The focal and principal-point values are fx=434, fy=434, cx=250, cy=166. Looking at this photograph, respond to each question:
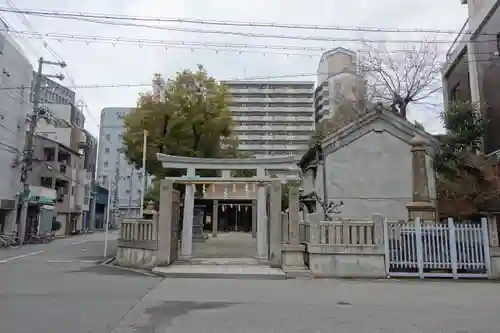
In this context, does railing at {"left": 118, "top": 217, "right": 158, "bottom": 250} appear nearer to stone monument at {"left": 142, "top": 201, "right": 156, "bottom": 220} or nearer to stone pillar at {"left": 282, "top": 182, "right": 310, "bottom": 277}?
stone monument at {"left": 142, "top": 201, "right": 156, "bottom": 220}

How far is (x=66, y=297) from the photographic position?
8.83m

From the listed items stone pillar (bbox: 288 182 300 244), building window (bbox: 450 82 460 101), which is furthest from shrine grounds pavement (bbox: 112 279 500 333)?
building window (bbox: 450 82 460 101)

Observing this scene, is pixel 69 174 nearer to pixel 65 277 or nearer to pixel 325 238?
pixel 65 277

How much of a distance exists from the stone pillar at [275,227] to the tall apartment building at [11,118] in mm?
20116

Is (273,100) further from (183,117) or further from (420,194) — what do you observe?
(420,194)

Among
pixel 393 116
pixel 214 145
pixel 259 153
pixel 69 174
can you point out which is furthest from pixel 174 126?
pixel 259 153

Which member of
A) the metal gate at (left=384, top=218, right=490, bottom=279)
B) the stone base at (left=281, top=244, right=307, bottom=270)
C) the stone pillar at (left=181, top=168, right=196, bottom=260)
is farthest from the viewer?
the stone pillar at (left=181, top=168, right=196, bottom=260)

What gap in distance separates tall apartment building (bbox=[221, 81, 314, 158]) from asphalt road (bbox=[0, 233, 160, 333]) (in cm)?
5954

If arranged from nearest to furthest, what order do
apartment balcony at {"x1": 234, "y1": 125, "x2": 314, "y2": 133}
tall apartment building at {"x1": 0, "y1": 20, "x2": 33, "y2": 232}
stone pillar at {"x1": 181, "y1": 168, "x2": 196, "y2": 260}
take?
stone pillar at {"x1": 181, "y1": 168, "x2": 196, "y2": 260} < tall apartment building at {"x1": 0, "y1": 20, "x2": 33, "y2": 232} < apartment balcony at {"x1": 234, "y1": 125, "x2": 314, "y2": 133}

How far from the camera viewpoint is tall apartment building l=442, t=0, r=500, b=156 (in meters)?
18.1

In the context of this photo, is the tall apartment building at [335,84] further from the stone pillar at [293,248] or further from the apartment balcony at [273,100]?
the stone pillar at [293,248]

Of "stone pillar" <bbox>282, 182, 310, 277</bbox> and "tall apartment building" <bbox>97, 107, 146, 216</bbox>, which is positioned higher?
"tall apartment building" <bbox>97, 107, 146, 216</bbox>

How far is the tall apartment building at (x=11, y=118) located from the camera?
26.6 meters

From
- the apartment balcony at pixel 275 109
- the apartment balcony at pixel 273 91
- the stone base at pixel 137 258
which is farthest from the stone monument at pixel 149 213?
the apartment balcony at pixel 273 91
